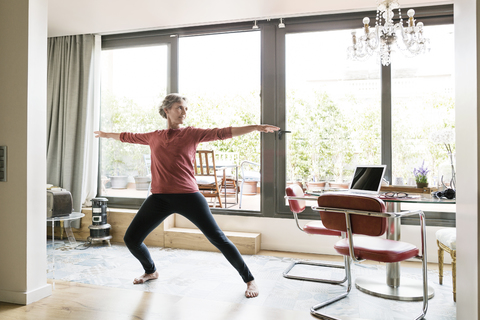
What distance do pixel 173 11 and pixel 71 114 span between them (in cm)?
189

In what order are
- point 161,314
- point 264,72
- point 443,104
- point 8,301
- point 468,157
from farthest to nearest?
point 264,72 → point 443,104 → point 8,301 → point 161,314 → point 468,157

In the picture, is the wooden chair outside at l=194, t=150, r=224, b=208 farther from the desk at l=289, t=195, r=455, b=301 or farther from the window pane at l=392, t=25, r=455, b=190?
the window pane at l=392, t=25, r=455, b=190

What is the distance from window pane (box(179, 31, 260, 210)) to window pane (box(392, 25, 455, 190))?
151 centimetres

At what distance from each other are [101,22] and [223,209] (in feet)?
8.53

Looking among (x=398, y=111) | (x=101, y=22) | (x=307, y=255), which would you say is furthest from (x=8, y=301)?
(x=398, y=111)

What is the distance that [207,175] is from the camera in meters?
4.26

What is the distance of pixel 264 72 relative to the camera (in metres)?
4.19

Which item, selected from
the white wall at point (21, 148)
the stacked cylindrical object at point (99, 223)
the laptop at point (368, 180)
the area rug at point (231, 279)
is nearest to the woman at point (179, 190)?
the area rug at point (231, 279)

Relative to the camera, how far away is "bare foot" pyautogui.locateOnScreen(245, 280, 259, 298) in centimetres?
264

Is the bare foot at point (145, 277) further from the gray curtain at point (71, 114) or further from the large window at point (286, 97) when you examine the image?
the gray curtain at point (71, 114)

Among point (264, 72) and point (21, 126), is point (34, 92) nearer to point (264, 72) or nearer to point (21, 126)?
point (21, 126)

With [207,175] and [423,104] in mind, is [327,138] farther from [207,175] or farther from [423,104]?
[207,175]

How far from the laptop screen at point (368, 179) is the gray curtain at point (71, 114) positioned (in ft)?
10.8

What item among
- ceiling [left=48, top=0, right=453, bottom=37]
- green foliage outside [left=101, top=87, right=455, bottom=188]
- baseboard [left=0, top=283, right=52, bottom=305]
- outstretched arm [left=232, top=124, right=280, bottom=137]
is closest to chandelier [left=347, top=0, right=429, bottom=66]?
ceiling [left=48, top=0, right=453, bottom=37]
